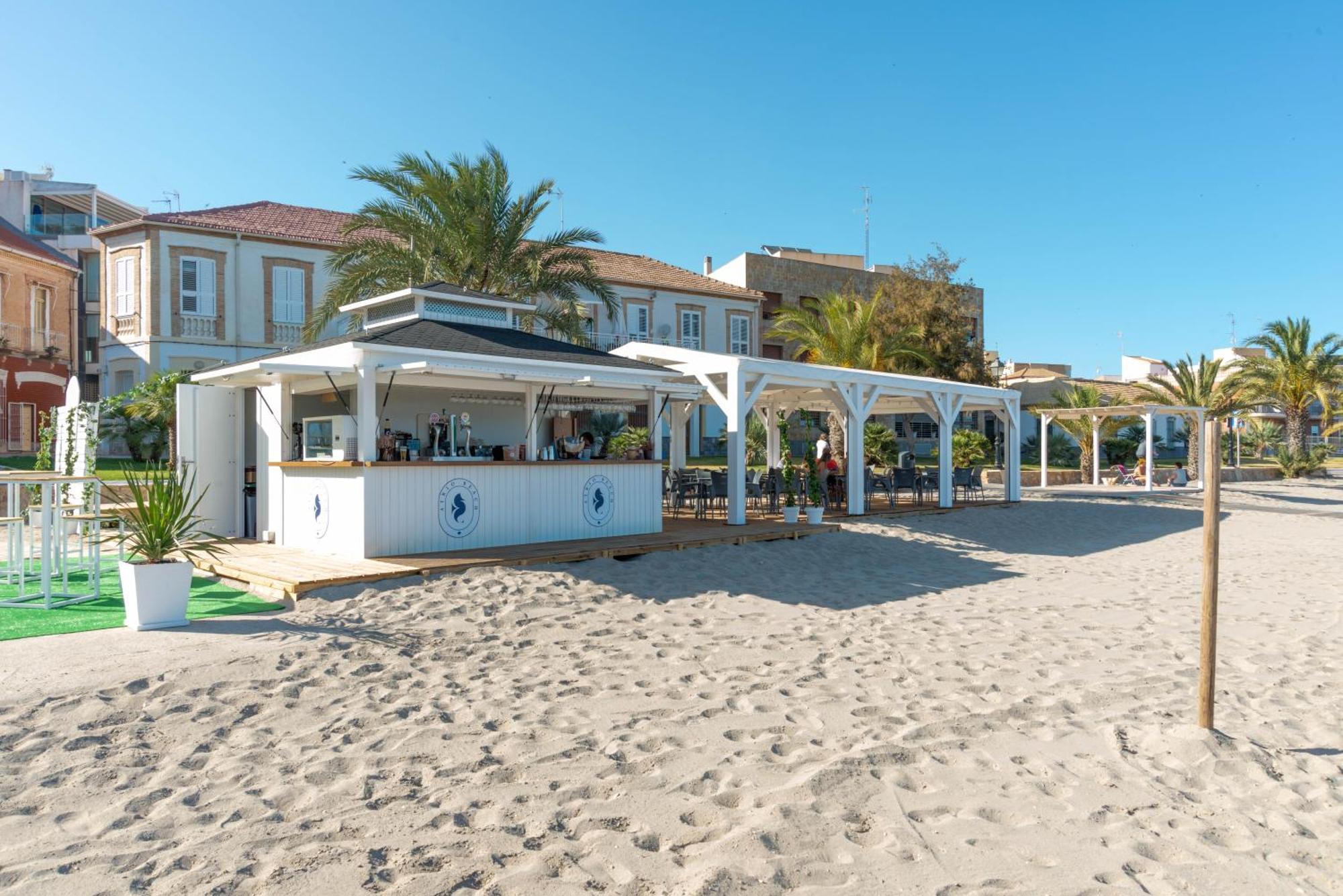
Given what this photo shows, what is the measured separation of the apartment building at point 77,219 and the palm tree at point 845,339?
23010mm

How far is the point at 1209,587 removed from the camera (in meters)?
5.05

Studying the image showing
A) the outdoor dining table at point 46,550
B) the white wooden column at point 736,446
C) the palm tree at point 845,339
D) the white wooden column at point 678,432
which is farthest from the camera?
the palm tree at point 845,339

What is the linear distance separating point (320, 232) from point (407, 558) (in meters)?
21.1

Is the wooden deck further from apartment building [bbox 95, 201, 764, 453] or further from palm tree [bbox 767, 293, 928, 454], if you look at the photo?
apartment building [bbox 95, 201, 764, 453]

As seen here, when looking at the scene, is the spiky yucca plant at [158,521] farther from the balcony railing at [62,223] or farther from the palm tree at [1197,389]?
the balcony railing at [62,223]

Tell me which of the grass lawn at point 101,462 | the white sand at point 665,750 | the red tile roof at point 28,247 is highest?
the red tile roof at point 28,247

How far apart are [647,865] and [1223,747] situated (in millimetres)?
3289

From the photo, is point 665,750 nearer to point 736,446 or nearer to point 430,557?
point 430,557

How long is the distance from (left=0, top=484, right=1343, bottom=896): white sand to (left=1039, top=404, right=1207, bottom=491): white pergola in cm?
1628

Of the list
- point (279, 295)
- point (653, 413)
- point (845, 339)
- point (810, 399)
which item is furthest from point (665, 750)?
point (279, 295)

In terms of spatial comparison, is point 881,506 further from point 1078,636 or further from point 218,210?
point 218,210

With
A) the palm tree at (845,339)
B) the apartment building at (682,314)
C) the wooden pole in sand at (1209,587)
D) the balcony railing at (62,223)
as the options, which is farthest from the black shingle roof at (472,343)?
the balcony railing at (62,223)

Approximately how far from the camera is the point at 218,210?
2597 cm

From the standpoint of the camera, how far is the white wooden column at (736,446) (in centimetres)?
1245
